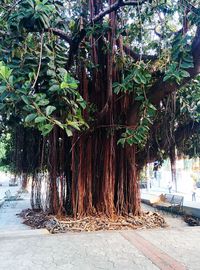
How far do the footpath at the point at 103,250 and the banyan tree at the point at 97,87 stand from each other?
37.4 inches

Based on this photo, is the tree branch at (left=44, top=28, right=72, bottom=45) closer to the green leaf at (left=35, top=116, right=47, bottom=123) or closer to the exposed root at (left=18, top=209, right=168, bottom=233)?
the green leaf at (left=35, top=116, right=47, bottom=123)

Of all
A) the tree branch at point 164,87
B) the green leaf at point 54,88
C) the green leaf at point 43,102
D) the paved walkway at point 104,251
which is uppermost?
the tree branch at point 164,87

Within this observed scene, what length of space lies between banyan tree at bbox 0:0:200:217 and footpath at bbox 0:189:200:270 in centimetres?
95

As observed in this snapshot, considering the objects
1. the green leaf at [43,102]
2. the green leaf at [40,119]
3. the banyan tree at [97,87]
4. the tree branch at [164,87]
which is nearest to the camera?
the green leaf at [40,119]

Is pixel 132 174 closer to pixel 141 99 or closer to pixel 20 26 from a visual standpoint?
pixel 141 99

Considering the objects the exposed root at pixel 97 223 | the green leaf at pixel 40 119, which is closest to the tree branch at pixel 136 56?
the green leaf at pixel 40 119

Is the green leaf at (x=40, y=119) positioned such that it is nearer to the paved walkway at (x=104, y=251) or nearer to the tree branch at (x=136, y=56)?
the paved walkway at (x=104, y=251)

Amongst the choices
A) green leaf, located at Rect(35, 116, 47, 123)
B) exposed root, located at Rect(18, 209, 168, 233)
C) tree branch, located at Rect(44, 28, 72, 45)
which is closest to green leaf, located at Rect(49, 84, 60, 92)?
green leaf, located at Rect(35, 116, 47, 123)

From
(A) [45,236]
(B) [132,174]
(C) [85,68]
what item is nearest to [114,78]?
(C) [85,68]

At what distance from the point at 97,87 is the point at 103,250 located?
2.65m

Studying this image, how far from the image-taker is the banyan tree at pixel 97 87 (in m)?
3.84

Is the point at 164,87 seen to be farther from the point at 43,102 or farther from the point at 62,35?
the point at 43,102

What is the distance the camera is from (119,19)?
5.16 metres

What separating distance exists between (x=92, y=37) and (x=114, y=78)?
69 cm
